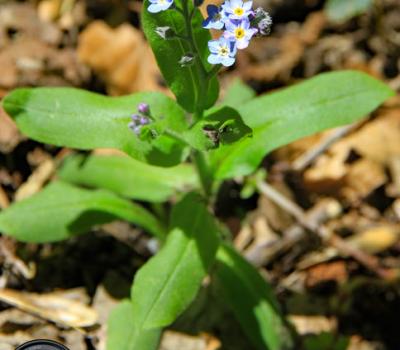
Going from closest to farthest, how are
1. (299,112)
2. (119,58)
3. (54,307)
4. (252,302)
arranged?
(299,112), (252,302), (54,307), (119,58)

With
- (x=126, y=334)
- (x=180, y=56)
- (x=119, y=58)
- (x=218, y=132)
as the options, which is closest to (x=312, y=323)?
(x=126, y=334)

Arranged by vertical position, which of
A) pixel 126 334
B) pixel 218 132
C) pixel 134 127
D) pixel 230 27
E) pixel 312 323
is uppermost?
pixel 230 27

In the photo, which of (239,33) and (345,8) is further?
(345,8)

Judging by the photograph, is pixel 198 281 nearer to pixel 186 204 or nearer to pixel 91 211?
pixel 186 204

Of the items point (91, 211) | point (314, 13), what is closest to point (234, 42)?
point (91, 211)

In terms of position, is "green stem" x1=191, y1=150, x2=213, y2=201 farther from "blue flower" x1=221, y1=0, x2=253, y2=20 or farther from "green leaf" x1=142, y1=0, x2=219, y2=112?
"blue flower" x1=221, y1=0, x2=253, y2=20

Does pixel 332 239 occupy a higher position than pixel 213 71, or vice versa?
pixel 213 71

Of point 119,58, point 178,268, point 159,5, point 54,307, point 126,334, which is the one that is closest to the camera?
point 159,5

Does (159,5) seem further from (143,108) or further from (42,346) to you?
(42,346)
